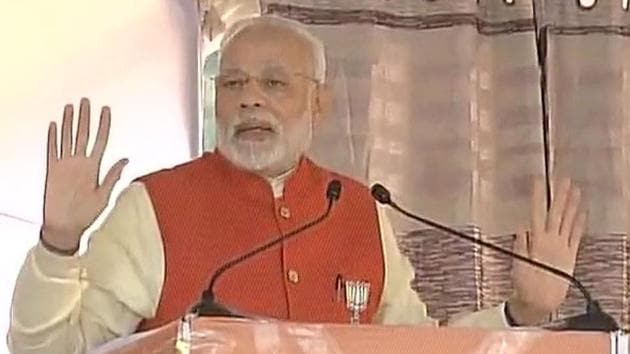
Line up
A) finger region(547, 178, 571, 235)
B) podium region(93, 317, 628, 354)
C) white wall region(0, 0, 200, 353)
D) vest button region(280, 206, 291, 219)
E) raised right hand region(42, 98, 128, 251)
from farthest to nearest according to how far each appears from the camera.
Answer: white wall region(0, 0, 200, 353)
vest button region(280, 206, 291, 219)
finger region(547, 178, 571, 235)
raised right hand region(42, 98, 128, 251)
podium region(93, 317, 628, 354)

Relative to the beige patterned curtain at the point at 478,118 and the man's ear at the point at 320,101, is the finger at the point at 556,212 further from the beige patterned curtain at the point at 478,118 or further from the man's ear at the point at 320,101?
the beige patterned curtain at the point at 478,118

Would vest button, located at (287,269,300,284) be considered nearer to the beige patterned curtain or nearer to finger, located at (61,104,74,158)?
finger, located at (61,104,74,158)

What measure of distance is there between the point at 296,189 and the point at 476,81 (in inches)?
25.0

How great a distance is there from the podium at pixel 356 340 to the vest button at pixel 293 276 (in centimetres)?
36

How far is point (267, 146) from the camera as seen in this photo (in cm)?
147

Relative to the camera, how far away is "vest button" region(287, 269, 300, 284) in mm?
1447

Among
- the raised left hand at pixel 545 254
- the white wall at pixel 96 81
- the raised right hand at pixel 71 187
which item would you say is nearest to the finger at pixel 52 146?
the raised right hand at pixel 71 187

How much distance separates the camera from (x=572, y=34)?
2113 mm

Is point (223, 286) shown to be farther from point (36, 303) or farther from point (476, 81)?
point (476, 81)

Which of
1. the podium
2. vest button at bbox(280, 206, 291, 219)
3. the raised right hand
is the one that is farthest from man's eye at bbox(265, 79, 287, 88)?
the podium

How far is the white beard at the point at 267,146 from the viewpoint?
1.47m

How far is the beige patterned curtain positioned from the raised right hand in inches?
27.8

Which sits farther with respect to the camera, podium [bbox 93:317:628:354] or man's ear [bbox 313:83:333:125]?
man's ear [bbox 313:83:333:125]

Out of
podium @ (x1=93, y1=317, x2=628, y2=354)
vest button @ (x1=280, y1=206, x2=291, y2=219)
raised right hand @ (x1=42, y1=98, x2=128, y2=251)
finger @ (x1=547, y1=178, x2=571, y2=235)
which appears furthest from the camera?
vest button @ (x1=280, y1=206, x2=291, y2=219)
